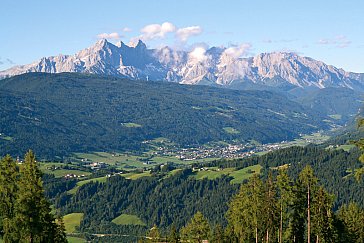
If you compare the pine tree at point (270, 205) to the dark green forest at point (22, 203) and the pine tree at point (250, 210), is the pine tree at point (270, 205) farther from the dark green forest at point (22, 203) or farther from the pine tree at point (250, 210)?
the dark green forest at point (22, 203)

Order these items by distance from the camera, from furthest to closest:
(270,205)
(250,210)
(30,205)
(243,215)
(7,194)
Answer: (243,215) < (250,210) < (270,205) < (7,194) < (30,205)

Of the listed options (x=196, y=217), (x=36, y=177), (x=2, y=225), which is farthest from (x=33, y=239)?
(x=196, y=217)

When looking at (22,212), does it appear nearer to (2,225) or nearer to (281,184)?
(2,225)

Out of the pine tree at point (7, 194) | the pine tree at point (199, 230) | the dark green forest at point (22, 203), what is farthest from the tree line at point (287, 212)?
the pine tree at point (7, 194)

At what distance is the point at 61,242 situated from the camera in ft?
250

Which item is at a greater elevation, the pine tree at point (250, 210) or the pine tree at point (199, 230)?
the pine tree at point (250, 210)

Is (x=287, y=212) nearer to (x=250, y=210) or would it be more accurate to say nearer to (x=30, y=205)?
(x=250, y=210)

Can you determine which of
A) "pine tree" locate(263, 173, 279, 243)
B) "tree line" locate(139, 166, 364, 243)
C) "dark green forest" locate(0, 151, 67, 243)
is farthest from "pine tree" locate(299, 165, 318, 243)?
"dark green forest" locate(0, 151, 67, 243)

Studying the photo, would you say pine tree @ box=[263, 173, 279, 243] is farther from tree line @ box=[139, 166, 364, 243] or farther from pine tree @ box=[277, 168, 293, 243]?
pine tree @ box=[277, 168, 293, 243]

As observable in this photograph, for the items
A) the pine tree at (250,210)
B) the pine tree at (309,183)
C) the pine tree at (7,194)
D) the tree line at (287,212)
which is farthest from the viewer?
the pine tree at (250,210)

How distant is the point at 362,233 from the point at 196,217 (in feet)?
95.2

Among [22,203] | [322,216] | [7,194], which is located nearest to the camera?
[22,203]

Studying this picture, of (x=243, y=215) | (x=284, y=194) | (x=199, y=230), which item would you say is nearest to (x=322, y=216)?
(x=284, y=194)

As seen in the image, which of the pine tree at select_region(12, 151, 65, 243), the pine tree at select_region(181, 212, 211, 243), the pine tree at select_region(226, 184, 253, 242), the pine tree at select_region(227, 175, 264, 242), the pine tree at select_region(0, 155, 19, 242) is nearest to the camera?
the pine tree at select_region(12, 151, 65, 243)
